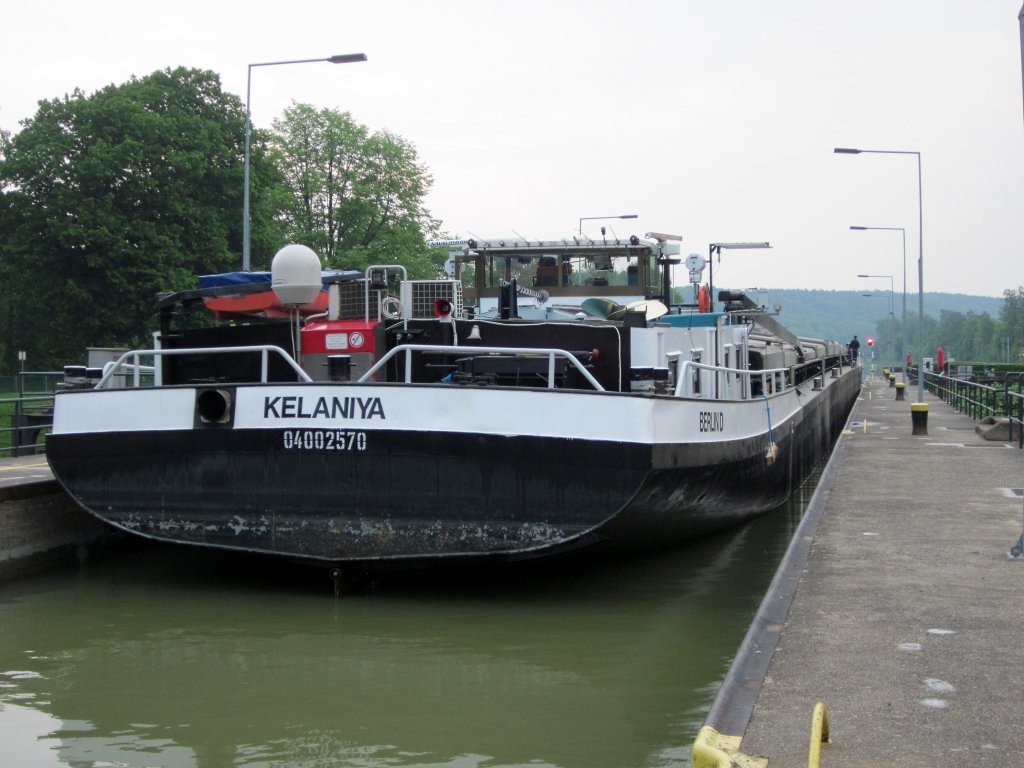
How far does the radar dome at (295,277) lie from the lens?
33.4 ft

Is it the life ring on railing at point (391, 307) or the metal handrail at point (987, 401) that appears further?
the metal handrail at point (987, 401)

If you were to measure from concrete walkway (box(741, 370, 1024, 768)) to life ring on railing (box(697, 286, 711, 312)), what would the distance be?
4.03 metres

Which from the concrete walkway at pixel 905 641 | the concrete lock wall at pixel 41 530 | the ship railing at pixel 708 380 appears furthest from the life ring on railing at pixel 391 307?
the concrete walkway at pixel 905 641

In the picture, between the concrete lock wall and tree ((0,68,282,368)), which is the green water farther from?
tree ((0,68,282,368))

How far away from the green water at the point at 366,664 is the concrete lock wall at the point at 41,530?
0.21 meters

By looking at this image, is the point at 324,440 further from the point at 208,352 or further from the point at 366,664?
the point at 366,664

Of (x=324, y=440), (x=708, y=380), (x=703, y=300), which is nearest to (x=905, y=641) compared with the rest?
(x=324, y=440)

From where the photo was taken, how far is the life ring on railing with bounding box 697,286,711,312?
15580mm

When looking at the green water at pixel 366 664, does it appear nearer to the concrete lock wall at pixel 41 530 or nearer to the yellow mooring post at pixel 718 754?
the concrete lock wall at pixel 41 530

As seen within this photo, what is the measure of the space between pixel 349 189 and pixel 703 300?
38859 mm

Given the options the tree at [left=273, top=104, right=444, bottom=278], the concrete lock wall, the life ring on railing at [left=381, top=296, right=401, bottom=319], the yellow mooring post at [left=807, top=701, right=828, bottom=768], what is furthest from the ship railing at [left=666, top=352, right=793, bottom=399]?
the tree at [left=273, top=104, right=444, bottom=278]

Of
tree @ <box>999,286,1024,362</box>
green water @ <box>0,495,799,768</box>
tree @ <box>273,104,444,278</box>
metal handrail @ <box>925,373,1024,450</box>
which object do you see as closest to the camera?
green water @ <box>0,495,799,768</box>

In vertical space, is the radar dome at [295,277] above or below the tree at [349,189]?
below

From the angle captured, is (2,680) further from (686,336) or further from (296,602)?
(686,336)
